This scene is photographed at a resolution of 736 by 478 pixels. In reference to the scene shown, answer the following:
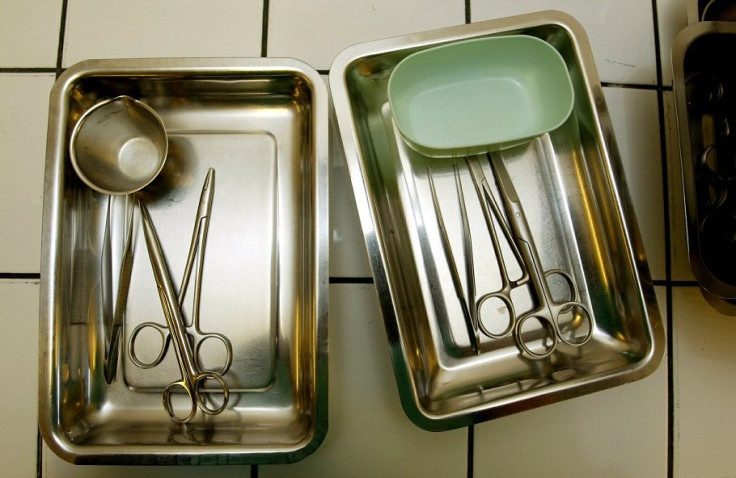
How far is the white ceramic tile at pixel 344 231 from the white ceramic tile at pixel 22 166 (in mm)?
368

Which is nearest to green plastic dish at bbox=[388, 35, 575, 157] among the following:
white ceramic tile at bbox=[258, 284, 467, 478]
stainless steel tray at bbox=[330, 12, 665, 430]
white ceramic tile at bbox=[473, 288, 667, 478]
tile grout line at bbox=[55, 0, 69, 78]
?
stainless steel tray at bbox=[330, 12, 665, 430]

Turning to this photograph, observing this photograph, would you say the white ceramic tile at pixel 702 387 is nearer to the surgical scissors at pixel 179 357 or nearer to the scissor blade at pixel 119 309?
the surgical scissors at pixel 179 357

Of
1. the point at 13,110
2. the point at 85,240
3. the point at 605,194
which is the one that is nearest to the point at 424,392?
the point at 605,194

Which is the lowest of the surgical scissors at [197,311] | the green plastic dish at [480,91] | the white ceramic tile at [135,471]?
the white ceramic tile at [135,471]

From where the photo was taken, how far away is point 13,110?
63 centimetres

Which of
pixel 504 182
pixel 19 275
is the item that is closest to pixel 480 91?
pixel 504 182

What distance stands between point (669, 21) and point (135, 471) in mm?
890

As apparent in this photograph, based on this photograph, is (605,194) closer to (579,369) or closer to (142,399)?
(579,369)

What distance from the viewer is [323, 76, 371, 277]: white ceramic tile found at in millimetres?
605

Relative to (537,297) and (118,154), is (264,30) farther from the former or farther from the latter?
(537,297)

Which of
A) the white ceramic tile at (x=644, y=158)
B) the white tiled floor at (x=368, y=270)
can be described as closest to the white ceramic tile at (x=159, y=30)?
the white tiled floor at (x=368, y=270)

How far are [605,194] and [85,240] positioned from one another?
0.59 m

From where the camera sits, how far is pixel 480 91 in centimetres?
59

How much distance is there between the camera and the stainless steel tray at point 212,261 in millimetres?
513
